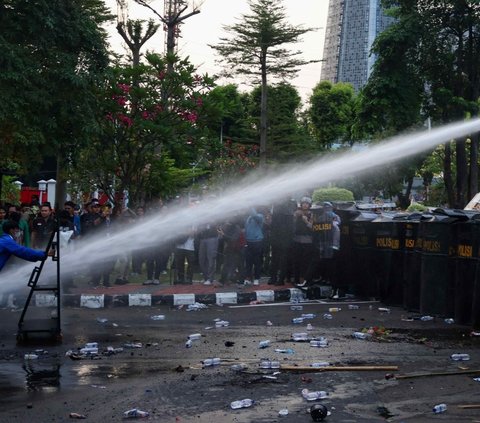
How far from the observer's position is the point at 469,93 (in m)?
34.1

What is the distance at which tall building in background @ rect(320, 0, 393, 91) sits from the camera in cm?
13400

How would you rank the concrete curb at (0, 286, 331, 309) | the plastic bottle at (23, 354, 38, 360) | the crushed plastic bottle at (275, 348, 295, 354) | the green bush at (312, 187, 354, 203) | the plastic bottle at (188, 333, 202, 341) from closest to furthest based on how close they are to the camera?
the plastic bottle at (23, 354, 38, 360) → the crushed plastic bottle at (275, 348, 295, 354) → the plastic bottle at (188, 333, 202, 341) → the concrete curb at (0, 286, 331, 309) → the green bush at (312, 187, 354, 203)

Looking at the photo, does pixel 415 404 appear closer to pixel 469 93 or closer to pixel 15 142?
pixel 15 142

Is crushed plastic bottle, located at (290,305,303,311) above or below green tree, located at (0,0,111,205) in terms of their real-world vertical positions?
below

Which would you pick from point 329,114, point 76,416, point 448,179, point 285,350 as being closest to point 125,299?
point 285,350

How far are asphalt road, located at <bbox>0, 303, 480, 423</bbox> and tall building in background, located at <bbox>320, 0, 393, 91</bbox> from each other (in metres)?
123

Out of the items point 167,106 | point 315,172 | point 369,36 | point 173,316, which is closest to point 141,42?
point 167,106

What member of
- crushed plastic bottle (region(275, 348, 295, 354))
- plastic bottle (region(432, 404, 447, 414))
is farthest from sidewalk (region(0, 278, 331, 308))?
plastic bottle (region(432, 404, 447, 414))

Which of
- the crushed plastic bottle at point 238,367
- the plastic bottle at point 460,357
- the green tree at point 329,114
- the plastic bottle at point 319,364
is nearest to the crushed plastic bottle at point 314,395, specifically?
the plastic bottle at point 319,364

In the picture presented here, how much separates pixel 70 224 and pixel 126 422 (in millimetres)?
9924

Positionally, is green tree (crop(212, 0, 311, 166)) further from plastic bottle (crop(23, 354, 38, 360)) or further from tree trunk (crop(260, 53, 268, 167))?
plastic bottle (crop(23, 354, 38, 360))

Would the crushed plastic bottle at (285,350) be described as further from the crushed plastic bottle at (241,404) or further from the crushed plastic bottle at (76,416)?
the crushed plastic bottle at (76,416)

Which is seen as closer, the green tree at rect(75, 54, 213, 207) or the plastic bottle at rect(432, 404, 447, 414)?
the plastic bottle at rect(432, 404, 447, 414)

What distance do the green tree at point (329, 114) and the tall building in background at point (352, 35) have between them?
67.2 metres
